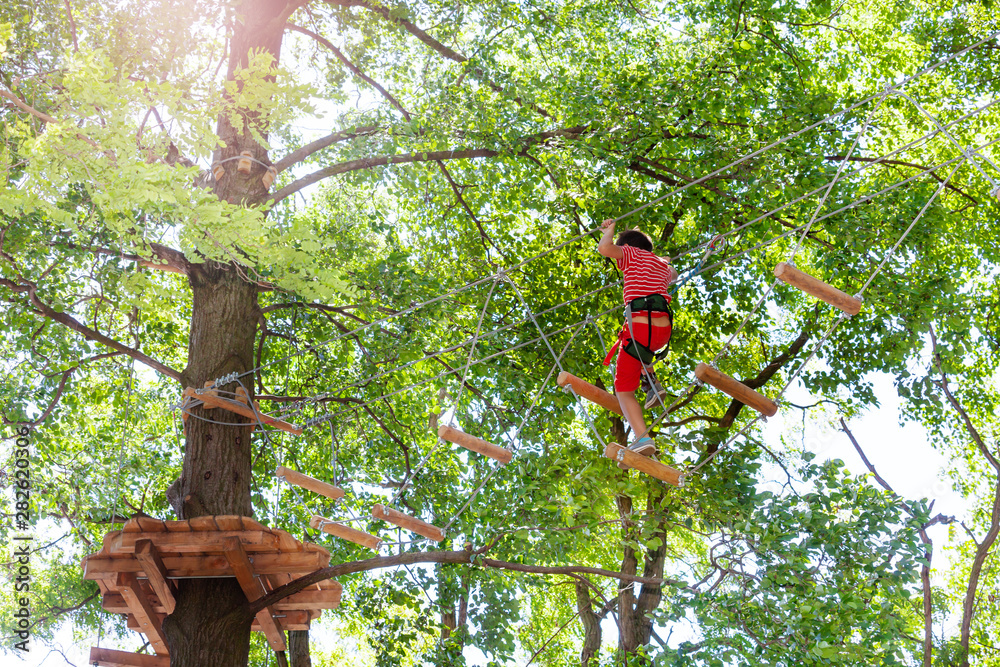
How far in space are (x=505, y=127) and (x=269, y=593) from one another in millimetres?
4033

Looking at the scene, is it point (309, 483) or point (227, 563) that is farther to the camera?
point (309, 483)

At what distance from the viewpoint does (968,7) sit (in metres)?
8.66

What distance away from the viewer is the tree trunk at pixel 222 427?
16.5ft

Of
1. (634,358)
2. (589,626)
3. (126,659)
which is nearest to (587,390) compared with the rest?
(634,358)

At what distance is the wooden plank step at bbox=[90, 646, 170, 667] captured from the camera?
5.19 m

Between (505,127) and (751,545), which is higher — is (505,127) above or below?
above

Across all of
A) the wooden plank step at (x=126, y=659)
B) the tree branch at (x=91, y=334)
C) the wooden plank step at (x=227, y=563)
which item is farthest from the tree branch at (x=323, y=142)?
the wooden plank step at (x=126, y=659)

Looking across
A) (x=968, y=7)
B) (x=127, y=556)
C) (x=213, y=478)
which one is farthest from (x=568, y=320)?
(x=968, y=7)

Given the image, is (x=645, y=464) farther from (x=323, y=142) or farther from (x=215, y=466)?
(x=323, y=142)

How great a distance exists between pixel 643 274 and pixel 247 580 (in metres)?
2.97

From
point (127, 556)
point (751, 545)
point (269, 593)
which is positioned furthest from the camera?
point (751, 545)

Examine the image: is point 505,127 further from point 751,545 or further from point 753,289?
point 751,545

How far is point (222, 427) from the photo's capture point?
5629mm

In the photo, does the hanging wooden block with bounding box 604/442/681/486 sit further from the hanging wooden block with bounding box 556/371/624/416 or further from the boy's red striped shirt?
the boy's red striped shirt
